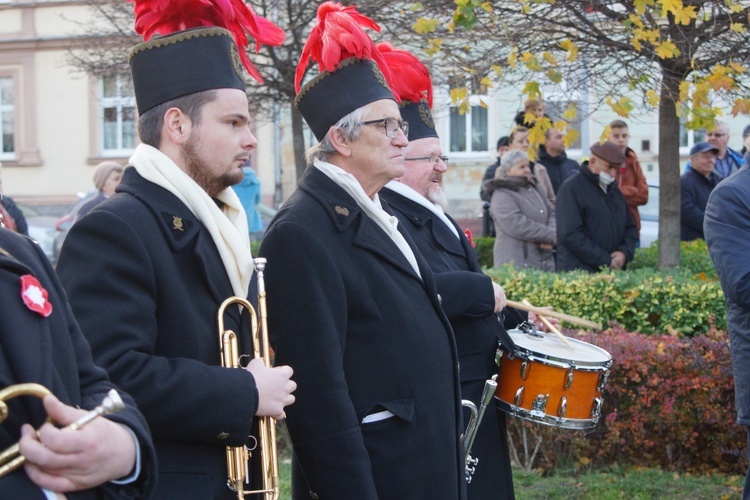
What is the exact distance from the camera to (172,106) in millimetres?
3189

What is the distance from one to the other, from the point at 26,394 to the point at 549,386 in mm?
2810

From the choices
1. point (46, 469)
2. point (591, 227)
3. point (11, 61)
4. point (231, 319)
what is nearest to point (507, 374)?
point (231, 319)

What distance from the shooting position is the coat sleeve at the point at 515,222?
31.4 feet

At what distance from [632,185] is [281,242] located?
7436 millimetres

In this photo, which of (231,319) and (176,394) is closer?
(176,394)

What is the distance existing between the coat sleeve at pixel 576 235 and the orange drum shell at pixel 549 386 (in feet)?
15.0

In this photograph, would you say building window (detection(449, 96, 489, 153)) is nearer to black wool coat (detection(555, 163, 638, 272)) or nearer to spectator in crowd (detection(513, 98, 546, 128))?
spectator in crowd (detection(513, 98, 546, 128))

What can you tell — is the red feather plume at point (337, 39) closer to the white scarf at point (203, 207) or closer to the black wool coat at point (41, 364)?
the white scarf at point (203, 207)

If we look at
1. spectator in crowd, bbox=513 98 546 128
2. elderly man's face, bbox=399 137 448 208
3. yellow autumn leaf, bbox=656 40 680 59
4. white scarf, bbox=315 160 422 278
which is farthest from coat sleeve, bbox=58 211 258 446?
spectator in crowd, bbox=513 98 546 128

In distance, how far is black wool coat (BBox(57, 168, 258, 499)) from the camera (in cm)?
280

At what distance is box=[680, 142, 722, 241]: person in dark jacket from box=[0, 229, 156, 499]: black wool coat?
9.37 metres

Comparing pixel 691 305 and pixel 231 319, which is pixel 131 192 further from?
pixel 691 305

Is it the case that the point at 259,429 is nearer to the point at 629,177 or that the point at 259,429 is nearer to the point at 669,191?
the point at 669,191

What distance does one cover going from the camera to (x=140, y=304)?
2840 millimetres
